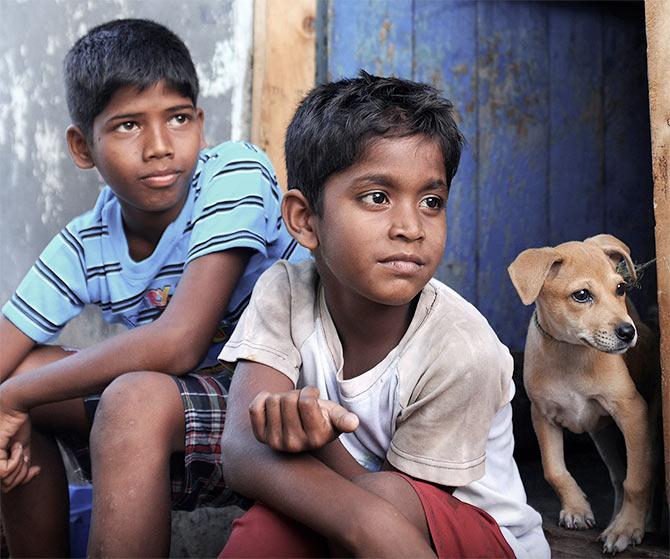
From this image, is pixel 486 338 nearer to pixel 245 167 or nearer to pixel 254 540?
pixel 254 540

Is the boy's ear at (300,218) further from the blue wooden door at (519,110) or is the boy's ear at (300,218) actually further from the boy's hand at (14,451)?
the blue wooden door at (519,110)

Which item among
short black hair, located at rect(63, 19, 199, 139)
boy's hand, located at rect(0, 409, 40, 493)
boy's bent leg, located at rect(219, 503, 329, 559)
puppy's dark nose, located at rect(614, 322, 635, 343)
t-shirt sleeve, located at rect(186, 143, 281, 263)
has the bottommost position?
boy's hand, located at rect(0, 409, 40, 493)

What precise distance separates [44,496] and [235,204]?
0.92 metres

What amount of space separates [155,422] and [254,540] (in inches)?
16.2

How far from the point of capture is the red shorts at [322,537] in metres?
1.69

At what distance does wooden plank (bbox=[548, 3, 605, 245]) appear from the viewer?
145 inches

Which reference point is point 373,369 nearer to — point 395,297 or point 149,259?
point 395,297

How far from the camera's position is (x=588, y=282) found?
8.43 ft

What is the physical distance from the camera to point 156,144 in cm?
249

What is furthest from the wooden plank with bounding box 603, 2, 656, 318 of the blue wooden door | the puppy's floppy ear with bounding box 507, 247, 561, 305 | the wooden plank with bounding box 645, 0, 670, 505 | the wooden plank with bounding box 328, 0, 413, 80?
the wooden plank with bounding box 645, 0, 670, 505

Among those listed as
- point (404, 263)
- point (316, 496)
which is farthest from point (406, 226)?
point (316, 496)

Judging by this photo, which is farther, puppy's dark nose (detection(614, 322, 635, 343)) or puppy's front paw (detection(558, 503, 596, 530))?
puppy's front paw (detection(558, 503, 596, 530))

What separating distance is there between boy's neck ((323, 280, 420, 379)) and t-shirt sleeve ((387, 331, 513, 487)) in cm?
16

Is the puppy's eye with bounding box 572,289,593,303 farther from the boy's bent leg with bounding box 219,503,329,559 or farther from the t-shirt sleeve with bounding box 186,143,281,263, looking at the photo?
the boy's bent leg with bounding box 219,503,329,559
